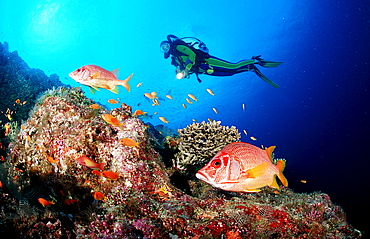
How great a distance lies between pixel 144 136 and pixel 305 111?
244ft

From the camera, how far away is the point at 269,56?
51094 millimetres

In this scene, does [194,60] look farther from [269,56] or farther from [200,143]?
[269,56]

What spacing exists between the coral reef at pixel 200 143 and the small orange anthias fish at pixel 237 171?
3729mm

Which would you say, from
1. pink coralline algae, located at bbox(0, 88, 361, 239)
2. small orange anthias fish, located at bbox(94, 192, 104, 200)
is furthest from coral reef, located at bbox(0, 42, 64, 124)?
small orange anthias fish, located at bbox(94, 192, 104, 200)

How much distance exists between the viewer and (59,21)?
5675cm

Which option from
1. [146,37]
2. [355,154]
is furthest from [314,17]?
[146,37]

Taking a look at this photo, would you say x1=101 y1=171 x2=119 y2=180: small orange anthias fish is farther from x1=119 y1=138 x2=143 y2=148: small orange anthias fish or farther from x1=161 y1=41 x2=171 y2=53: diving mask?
x1=161 y1=41 x2=171 y2=53: diving mask

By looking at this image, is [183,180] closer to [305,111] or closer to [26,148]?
[26,148]

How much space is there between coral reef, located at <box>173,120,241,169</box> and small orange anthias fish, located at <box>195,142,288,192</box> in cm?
373

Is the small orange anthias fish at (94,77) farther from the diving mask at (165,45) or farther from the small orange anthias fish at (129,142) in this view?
the diving mask at (165,45)

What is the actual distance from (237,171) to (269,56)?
190 ft

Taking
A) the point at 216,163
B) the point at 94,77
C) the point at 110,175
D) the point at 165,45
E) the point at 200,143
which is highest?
the point at 165,45

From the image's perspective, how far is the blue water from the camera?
1480 inches

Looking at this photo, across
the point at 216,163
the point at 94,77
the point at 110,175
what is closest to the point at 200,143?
the point at 110,175
